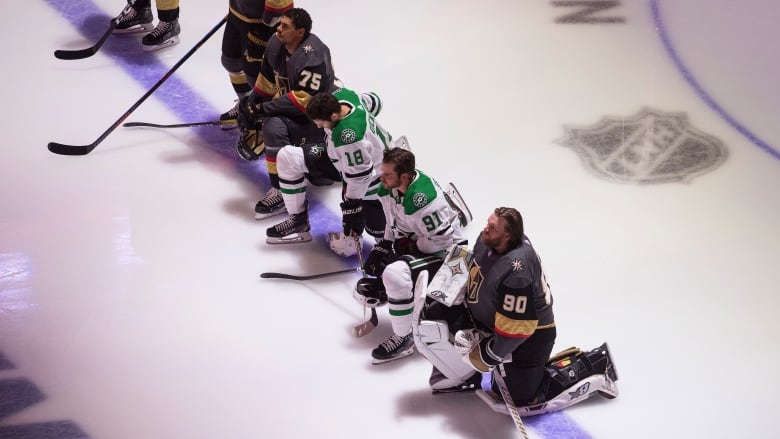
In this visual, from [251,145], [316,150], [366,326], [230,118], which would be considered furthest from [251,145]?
[366,326]

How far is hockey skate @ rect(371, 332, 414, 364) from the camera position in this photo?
427 centimetres

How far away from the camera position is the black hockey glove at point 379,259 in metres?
4.42

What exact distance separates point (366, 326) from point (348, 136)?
80cm

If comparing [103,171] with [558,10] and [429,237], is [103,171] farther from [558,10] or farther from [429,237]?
[558,10]

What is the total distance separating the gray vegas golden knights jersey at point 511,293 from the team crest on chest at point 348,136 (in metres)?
0.88

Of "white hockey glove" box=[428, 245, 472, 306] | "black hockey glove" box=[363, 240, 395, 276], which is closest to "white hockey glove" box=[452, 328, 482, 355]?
"white hockey glove" box=[428, 245, 472, 306]

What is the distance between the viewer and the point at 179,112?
19.0 ft

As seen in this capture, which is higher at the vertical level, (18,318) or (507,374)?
(507,374)

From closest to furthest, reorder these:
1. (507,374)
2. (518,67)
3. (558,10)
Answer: (507,374) < (518,67) < (558,10)

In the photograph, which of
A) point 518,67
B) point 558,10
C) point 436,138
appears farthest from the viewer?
point 558,10

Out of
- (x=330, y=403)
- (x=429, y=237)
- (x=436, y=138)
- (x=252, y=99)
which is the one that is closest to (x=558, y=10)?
(x=436, y=138)

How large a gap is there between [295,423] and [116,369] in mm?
768

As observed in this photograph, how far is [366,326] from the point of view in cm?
445

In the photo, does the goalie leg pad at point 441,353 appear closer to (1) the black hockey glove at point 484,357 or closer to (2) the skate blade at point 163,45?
(1) the black hockey glove at point 484,357
